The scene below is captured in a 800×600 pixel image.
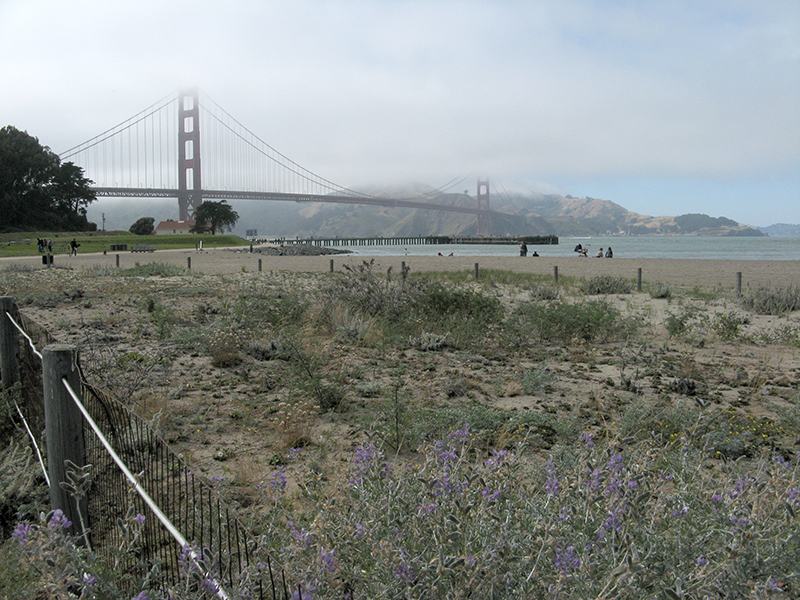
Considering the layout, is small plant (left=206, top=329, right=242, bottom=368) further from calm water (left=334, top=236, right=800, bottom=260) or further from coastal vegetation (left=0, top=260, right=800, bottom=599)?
calm water (left=334, top=236, right=800, bottom=260)

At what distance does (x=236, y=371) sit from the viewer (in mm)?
6203

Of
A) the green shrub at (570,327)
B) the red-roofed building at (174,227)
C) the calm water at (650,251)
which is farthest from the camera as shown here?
the red-roofed building at (174,227)

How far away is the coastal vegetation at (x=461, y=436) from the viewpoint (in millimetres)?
1644

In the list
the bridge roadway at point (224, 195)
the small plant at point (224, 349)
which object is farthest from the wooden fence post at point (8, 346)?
the bridge roadway at point (224, 195)

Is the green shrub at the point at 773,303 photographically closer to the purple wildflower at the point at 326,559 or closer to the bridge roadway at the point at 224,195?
the purple wildflower at the point at 326,559

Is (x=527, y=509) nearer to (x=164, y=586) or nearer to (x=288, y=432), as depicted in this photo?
(x=164, y=586)

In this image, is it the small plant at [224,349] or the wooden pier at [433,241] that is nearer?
the small plant at [224,349]

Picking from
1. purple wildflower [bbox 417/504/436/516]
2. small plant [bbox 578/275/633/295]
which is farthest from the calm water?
purple wildflower [bbox 417/504/436/516]

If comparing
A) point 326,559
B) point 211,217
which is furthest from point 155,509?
point 211,217

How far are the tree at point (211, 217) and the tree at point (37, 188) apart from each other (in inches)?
537

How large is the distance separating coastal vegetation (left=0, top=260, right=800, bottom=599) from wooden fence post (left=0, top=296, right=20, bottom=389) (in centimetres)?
40

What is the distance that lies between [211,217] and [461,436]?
83733 mm

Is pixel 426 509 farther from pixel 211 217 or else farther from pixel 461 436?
pixel 211 217

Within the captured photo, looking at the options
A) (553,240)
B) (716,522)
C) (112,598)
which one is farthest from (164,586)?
(553,240)
